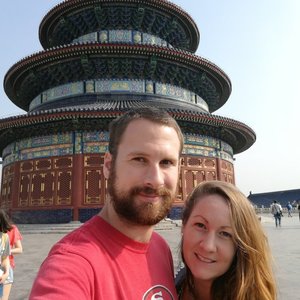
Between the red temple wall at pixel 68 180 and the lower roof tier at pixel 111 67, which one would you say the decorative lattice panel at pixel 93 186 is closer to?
the red temple wall at pixel 68 180

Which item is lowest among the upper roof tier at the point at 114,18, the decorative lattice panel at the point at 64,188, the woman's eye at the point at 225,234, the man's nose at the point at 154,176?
the woman's eye at the point at 225,234

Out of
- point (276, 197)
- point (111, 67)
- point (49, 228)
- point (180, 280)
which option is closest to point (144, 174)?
point (180, 280)

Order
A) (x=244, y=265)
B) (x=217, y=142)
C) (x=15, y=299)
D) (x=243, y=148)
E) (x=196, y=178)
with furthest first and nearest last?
(x=243, y=148) < (x=217, y=142) < (x=196, y=178) < (x=15, y=299) < (x=244, y=265)

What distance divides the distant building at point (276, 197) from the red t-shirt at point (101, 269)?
188ft

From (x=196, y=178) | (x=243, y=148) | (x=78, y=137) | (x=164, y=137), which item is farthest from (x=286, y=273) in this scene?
(x=243, y=148)

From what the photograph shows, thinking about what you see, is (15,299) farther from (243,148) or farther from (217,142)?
(243,148)

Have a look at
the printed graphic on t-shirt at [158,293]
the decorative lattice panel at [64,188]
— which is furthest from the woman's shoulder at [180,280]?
the decorative lattice panel at [64,188]

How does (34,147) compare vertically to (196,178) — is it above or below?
above

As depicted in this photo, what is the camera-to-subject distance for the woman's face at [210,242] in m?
2.00

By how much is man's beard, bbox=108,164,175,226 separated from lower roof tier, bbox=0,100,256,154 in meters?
13.1

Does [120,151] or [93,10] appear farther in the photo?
[93,10]

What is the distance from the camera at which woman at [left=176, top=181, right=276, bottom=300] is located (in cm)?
200

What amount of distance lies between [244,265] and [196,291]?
376mm

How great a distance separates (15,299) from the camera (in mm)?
5258
